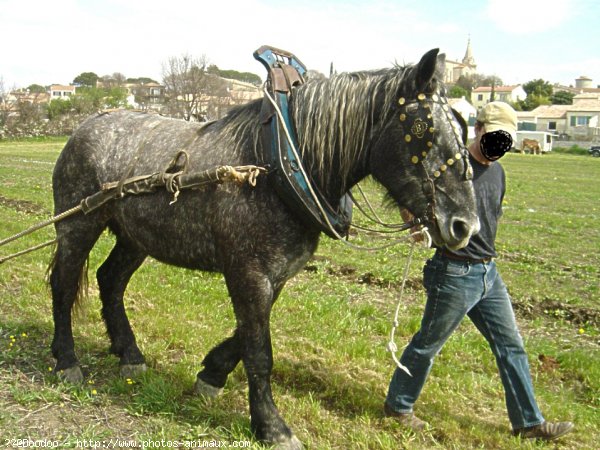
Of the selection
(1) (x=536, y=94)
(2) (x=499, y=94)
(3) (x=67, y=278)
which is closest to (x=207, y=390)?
(3) (x=67, y=278)

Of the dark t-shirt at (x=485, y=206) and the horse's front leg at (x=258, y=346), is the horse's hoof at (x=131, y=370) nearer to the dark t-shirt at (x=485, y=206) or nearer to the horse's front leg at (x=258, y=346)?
the horse's front leg at (x=258, y=346)

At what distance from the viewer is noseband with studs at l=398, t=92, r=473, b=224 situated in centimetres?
317

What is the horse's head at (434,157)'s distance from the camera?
3180mm

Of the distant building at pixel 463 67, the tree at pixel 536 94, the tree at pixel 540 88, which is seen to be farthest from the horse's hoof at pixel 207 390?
the distant building at pixel 463 67

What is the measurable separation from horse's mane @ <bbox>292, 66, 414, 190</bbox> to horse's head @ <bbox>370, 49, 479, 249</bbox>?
0.11m

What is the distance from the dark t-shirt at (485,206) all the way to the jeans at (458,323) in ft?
0.28

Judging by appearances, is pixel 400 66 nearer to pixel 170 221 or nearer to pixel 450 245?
pixel 450 245

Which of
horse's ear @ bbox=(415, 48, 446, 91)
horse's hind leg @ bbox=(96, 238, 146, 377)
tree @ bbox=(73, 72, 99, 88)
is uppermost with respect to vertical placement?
tree @ bbox=(73, 72, 99, 88)

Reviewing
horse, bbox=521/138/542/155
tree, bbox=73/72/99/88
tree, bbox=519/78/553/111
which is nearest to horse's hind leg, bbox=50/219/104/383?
horse, bbox=521/138/542/155

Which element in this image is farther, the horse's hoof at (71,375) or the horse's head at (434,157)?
the horse's hoof at (71,375)

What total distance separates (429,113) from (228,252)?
1396 millimetres

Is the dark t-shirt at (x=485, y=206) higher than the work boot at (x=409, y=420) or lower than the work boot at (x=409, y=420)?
higher

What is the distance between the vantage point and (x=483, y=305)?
3.95 metres

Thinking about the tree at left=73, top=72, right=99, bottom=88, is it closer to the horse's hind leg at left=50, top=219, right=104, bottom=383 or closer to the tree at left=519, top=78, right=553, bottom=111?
the tree at left=519, top=78, right=553, bottom=111
